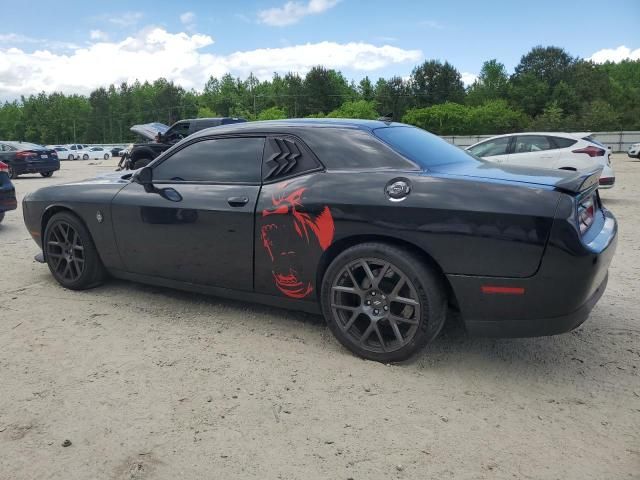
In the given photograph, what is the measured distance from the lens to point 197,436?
7.95 ft

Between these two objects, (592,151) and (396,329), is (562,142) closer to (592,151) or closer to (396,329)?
(592,151)

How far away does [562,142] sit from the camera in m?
10.0

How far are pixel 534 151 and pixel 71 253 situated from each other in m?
8.78

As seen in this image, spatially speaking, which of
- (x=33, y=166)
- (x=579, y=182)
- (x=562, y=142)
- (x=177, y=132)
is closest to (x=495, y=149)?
(x=562, y=142)

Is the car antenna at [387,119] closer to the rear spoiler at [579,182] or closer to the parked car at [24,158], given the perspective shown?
the rear spoiler at [579,182]

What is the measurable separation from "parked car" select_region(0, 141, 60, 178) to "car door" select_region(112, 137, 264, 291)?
52.5ft

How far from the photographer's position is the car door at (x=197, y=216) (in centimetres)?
356

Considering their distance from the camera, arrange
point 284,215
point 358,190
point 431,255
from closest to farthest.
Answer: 1. point 431,255
2. point 358,190
3. point 284,215

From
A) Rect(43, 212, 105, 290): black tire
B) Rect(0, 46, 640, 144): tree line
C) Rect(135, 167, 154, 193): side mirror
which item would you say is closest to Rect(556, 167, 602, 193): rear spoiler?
Rect(135, 167, 154, 193): side mirror

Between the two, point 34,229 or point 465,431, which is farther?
point 34,229

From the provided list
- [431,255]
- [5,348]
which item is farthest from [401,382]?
[5,348]

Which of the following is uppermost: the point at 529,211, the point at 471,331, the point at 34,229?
the point at 529,211

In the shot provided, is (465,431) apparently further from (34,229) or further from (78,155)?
(78,155)

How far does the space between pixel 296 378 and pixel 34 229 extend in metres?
3.24
